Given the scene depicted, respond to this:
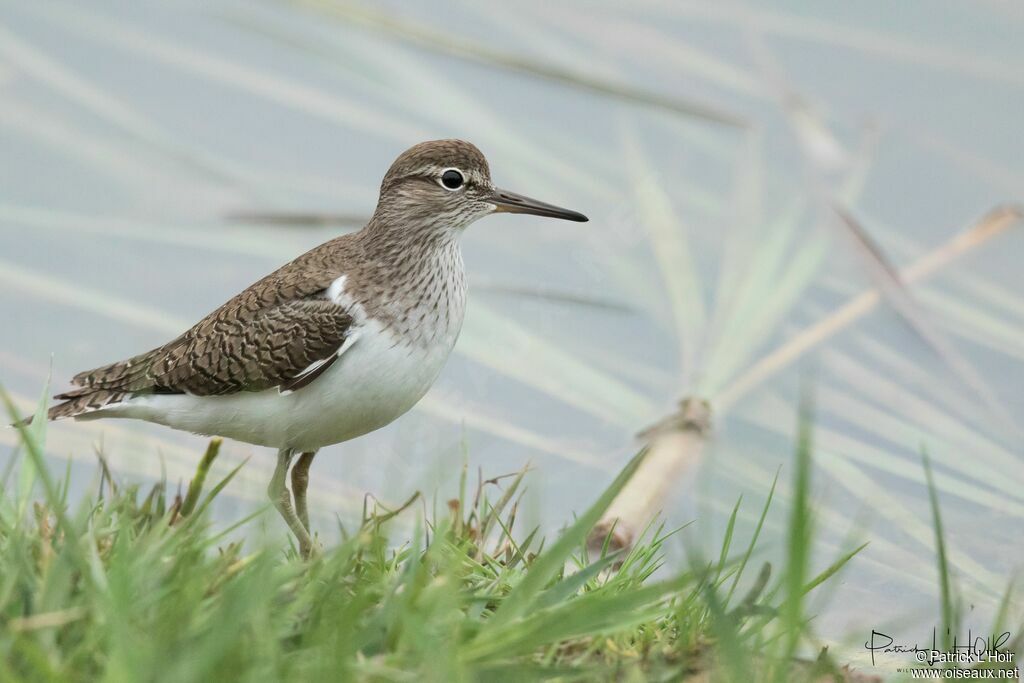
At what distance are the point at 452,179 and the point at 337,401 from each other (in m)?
1.26

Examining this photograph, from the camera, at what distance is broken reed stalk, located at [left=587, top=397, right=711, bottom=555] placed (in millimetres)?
6270

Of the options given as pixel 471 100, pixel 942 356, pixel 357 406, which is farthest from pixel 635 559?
pixel 471 100

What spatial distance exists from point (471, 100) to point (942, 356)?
377cm

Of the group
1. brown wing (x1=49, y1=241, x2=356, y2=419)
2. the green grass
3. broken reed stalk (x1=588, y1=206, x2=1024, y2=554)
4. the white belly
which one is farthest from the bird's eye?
the green grass

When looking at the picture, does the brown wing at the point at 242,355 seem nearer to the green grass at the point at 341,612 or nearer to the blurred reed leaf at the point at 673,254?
the green grass at the point at 341,612

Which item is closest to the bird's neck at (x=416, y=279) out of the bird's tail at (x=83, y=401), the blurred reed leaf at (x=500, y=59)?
the bird's tail at (x=83, y=401)

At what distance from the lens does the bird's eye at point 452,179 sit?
6418 millimetres

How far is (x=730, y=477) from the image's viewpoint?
713 cm

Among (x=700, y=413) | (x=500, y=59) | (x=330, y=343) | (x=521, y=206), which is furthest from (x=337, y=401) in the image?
(x=500, y=59)

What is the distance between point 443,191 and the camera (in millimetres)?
6398

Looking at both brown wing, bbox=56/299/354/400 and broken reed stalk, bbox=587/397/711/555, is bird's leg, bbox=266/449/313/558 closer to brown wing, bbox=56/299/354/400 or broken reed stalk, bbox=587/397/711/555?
brown wing, bbox=56/299/354/400

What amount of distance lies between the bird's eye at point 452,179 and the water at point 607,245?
1.17 m

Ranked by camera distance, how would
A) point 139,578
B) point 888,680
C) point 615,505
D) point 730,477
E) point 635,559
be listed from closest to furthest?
point 139,578 → point 888,680 → point 635,559 → point 615,505 → point 730,477

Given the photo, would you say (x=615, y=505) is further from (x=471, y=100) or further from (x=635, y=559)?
(x=471, y=100)
